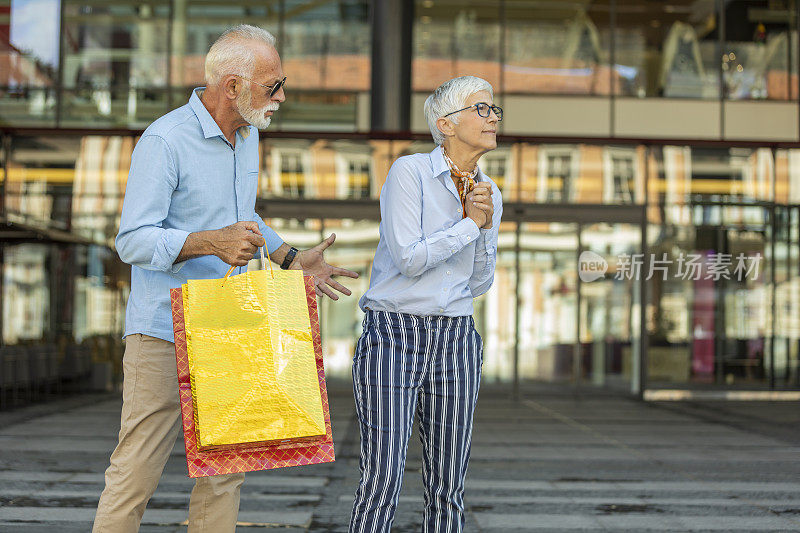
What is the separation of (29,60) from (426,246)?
14.0 m

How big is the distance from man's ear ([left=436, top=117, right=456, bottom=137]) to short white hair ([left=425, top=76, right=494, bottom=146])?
1 centimetres

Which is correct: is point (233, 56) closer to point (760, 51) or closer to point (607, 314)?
point (607, 314)

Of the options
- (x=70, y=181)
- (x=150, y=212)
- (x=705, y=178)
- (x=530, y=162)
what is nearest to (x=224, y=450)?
(x=150, y=212)

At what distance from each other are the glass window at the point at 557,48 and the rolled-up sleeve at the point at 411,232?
1305cm

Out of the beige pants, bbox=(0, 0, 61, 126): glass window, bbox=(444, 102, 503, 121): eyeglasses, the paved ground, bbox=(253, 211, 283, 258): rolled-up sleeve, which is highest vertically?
bbox=(0, 0, 61, 126): glass window

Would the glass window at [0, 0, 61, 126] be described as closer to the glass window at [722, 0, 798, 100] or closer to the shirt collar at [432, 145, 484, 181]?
the glass window at [722, 0, 798, 100]

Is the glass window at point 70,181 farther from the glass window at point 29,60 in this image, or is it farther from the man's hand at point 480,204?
the man's hand at point 480,204

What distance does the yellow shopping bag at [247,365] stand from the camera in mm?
2689

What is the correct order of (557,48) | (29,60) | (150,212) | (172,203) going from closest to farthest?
(150,212)
(172,203)
(29,60)
(557,48)

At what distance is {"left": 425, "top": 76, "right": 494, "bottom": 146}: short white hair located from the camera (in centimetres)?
327

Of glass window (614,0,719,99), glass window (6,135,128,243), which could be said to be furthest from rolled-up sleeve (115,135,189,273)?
glass window (614,0,719,99)

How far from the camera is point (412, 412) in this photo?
10.6ft

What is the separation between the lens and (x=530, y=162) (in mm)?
15688

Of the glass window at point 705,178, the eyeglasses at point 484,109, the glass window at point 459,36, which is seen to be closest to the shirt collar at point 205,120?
the eyeglasses at point 484,109
